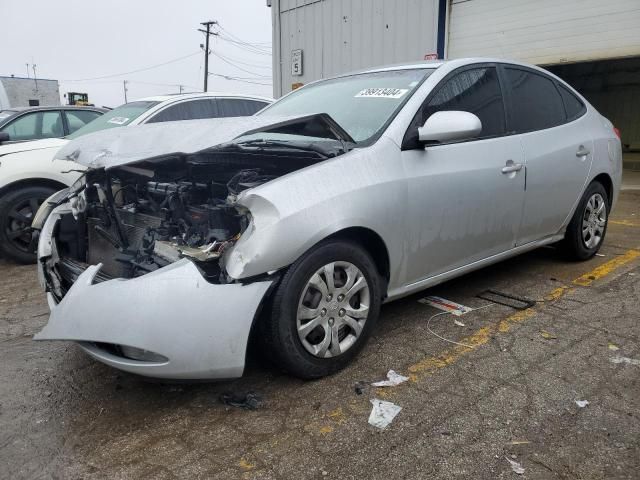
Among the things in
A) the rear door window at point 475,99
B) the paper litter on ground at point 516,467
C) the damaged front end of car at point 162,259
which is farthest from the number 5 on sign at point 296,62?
the paper litter on ground at point 516,467

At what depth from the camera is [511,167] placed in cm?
339

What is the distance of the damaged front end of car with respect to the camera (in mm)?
2143

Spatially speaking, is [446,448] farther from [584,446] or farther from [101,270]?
[101,270]

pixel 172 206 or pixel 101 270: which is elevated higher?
pixel 172 206

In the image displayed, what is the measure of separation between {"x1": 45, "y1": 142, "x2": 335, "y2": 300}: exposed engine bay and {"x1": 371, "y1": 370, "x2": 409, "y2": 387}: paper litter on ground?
998 mm

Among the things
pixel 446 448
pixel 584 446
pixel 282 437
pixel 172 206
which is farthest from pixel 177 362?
pixel 584 446

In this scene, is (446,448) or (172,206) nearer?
(446,448)

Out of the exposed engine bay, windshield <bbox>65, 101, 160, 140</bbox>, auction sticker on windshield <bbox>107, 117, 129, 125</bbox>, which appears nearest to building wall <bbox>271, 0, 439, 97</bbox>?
windshield <bbox>65, 101, 160, 140</bbox>

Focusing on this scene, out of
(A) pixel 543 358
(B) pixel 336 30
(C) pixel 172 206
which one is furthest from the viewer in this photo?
(B) pixel 336 30

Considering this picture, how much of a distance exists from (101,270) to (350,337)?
4.19 feet

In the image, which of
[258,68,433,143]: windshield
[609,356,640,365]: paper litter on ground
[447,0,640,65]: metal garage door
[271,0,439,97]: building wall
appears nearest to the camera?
[609,356,640,365]: paper litter on ground

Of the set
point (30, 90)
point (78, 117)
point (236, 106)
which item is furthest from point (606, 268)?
point (30, 90)

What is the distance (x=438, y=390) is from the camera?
2555mm

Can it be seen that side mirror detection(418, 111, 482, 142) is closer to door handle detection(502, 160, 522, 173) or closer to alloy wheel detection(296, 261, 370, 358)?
door handle detection(502, 160, 522, 173)
